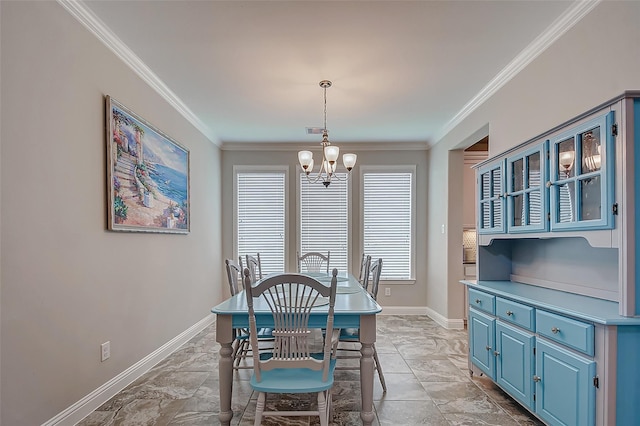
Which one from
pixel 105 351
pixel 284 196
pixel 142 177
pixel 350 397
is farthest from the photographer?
pixel 284 196

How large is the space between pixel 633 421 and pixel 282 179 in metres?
4.71

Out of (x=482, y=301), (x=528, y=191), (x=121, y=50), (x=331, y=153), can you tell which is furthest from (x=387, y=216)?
(x=121, y=50)

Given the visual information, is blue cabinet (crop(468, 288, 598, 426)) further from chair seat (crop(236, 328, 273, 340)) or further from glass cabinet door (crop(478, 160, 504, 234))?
chair seat (crop(236, 328, 273, 340))

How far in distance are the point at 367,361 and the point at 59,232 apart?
204 cm

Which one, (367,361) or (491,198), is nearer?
(367,361)

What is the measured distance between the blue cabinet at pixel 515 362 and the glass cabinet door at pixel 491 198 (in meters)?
0.78

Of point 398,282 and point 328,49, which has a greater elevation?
point 328,49

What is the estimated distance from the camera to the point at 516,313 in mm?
2357

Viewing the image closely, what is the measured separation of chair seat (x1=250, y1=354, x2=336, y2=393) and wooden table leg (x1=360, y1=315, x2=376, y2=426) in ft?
0.75

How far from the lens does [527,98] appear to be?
2.88 meters

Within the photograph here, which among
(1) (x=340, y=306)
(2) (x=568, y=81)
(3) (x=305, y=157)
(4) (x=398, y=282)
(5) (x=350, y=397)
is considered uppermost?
(2) (x=568, y=81)

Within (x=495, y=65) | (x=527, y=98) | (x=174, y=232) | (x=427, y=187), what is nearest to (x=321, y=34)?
(x=495, y=65)

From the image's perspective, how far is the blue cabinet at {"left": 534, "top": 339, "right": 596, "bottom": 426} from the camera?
1760mm

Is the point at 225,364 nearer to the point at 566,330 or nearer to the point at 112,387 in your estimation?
the point at 112,387
